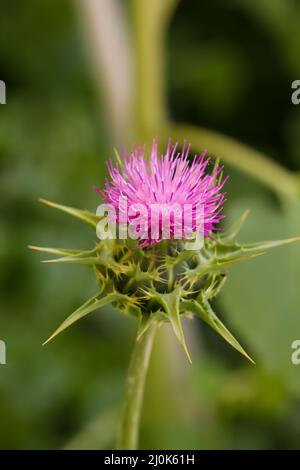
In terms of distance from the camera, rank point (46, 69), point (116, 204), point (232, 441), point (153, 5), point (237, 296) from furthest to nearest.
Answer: point (46, 69) < point (232, 441) < point (153, 5) < point (237, 296) < point (116, 204)

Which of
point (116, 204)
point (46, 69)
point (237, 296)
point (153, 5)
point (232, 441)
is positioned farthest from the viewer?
point (46, 69)

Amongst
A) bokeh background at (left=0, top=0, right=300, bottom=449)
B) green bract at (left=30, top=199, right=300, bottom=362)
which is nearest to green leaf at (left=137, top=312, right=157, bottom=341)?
green bract at (left=30, top=199, right=300, bottom=362)

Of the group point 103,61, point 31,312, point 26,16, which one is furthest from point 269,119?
point 31,312

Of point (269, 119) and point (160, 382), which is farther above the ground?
point (269, 119)

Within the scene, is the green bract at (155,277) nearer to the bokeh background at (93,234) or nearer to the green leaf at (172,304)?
the green leaf at (172,304)

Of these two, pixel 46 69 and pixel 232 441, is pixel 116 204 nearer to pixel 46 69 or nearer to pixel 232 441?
pixel 232 441
